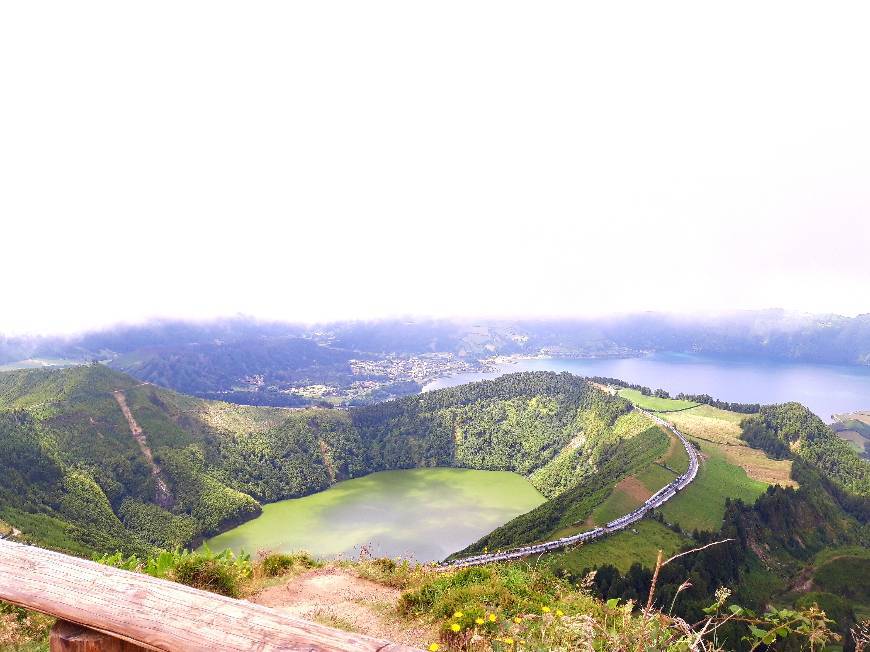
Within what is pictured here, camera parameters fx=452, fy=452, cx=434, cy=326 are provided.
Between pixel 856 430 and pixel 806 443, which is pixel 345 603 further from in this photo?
pixel 856 430

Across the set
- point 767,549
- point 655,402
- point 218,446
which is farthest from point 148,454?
point 655,402

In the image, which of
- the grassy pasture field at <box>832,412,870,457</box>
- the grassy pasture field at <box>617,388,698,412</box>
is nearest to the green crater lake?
the grassy pasture field at <box>617,388,698,412</box>

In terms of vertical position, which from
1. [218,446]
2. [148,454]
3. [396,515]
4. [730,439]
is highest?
[730,439]

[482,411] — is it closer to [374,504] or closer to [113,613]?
[374,504]

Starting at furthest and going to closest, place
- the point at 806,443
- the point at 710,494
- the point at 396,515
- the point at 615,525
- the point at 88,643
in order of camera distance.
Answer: the point at 396,515
the point at 806,443
the point at 710,494
the point at 615,525
the point at 88,643

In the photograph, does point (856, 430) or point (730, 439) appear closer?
point (730, 439)

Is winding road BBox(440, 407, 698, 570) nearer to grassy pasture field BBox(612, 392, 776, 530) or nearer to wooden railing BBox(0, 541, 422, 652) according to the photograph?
grassy pasture field BBox(612, 392, 776, 530)

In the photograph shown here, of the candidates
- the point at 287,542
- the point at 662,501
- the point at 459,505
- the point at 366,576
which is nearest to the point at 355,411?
the point at 459,505
